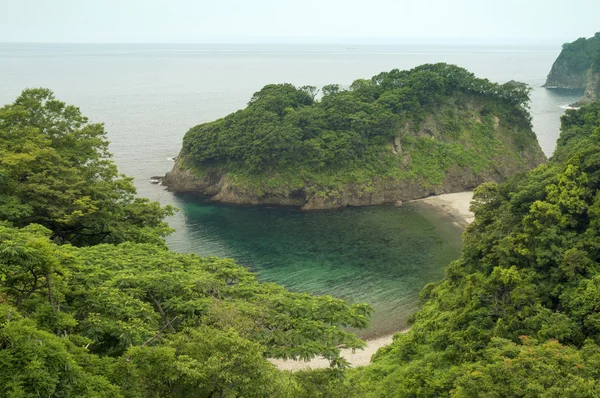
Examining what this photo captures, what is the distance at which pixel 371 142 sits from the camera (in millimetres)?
71750

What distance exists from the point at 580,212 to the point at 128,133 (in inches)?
3510

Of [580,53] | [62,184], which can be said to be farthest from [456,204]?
[580,53]

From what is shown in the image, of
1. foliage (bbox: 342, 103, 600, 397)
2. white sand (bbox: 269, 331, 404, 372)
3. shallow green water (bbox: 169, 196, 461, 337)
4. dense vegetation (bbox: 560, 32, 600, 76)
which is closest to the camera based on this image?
foliage (bbox: 342, 103, 600, 397)

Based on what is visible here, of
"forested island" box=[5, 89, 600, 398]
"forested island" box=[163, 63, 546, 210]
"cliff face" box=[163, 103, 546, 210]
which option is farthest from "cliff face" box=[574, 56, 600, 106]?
"forested island" box=[5, 89, 600, 398]

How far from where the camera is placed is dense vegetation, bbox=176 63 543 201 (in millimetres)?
67750

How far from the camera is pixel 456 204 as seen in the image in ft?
218

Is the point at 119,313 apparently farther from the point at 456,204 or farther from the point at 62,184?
the point at 456,204

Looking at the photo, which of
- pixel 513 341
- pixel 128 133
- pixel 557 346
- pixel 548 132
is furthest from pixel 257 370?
pixel 548 132

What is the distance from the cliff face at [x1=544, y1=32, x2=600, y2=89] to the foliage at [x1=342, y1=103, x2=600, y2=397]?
14979 cm

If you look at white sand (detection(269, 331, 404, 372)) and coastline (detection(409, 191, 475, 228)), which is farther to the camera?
coastline (detection(409, 191, 475, 228))

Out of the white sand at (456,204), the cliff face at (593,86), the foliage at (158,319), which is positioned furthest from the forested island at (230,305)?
the cliff face at (593,86)

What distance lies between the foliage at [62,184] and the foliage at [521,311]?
18037 mm

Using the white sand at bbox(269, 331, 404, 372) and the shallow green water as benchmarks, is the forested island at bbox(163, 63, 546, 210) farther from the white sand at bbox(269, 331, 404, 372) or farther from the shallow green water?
the white sand at bbox(269, 331, 404, 372)

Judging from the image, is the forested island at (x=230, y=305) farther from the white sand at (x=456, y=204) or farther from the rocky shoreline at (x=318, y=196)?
the rocky shoreline at (x=318, y=196)
